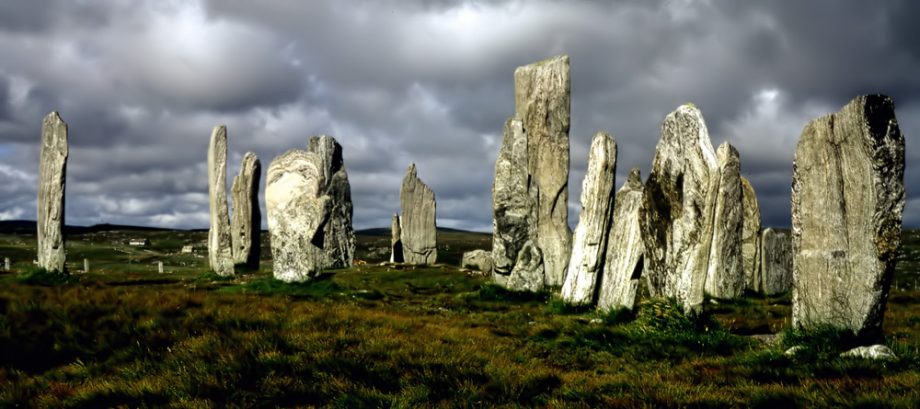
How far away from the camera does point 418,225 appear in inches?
1542

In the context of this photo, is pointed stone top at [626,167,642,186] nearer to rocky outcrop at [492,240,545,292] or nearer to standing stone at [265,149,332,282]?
rocky outcrop at [492,240,545,292]

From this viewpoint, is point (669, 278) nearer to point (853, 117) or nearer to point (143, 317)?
point (853, 117)

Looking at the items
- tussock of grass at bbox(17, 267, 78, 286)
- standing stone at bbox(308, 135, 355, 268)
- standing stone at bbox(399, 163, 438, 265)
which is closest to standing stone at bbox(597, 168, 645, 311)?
tussock of grass at bbox(17, 267, 78, 286)

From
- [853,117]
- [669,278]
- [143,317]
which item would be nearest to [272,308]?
[143,317]

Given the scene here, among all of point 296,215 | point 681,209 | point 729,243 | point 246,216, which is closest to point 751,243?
point 729,243

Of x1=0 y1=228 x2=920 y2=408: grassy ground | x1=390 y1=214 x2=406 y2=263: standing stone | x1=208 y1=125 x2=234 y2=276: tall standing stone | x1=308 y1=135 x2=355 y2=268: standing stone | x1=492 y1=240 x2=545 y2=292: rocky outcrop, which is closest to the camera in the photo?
x1=0 y1=228 x2=920 y2=408: grassy ground

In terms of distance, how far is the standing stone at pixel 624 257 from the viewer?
13.8 meters

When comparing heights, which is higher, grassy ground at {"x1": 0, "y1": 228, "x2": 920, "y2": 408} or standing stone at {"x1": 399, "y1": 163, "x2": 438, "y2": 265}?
standing stone at {"x1": 399, "y1": 163, "x2": 438, "y2": 265}

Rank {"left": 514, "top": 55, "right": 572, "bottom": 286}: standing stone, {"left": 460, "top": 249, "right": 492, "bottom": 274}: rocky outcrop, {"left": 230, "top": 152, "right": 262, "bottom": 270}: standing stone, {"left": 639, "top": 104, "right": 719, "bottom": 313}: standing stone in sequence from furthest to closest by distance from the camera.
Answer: {"left": 460, "top": 249, "right": 492, "bottom": 274}: rocky outcrop → {"left": 230, "top": 152, "right": 262, "bottom": 270}: standing stone → {"left": 514, "top": 55, "right": 572, "bottom": 286}: standing stone → {"left": 639, "top": 104, "right": 719, "bottom": 313}: standing stone

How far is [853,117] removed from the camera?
9031mm

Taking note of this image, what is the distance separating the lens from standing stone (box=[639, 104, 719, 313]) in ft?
36.7

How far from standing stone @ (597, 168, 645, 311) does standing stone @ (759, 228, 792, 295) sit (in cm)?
1067

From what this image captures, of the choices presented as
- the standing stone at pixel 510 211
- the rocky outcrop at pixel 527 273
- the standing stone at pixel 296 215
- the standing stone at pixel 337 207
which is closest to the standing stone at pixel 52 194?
the standing stone at pixel 296 215

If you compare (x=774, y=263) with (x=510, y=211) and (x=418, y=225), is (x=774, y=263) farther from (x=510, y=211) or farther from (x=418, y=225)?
(x=418, y=225)
